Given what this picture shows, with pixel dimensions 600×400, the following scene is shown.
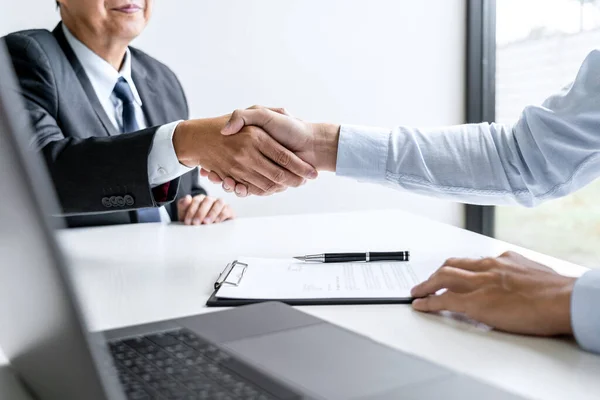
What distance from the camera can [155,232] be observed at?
155 centimetres

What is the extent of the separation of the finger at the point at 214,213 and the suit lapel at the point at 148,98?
1.92 feet

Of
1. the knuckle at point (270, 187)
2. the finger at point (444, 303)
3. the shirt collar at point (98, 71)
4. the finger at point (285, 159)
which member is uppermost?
the shirt collar at point (98, 71)

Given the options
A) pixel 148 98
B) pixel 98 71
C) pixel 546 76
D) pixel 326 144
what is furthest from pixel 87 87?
pixel 546 76

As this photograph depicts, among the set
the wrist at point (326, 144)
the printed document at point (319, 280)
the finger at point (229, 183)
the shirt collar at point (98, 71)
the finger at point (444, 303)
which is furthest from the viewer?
the shirt collar at point (98, 71)

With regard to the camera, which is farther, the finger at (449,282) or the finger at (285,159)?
the finger at (285,159)

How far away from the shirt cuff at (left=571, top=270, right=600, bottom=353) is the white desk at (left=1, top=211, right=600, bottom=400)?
0.05 feet

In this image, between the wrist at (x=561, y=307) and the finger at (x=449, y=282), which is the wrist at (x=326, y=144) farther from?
the wrist at (x=561, y=307)

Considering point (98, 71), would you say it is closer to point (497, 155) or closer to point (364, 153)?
point (364, 153)

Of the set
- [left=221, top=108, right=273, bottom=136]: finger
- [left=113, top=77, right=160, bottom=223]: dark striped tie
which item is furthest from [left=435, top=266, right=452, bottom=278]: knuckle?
[left=113, top=77, right=160, bottom=223]: dark striped tie

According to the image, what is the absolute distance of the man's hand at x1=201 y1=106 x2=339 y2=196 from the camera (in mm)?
1508

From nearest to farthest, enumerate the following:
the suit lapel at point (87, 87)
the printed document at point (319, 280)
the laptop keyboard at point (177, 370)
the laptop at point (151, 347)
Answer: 1. the laptop at point (151, 347)
2. the laptop keyboard at point (177, 370)
3. the printed document at point (319, 280)
4. the suit lapel at point (87, 87)

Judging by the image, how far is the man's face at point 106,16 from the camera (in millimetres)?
2182

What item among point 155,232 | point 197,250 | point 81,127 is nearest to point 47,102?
point 81,127

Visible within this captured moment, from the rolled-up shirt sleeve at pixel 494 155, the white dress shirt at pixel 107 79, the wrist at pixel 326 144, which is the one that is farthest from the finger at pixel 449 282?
the white dress shirt at pixel 107 79
